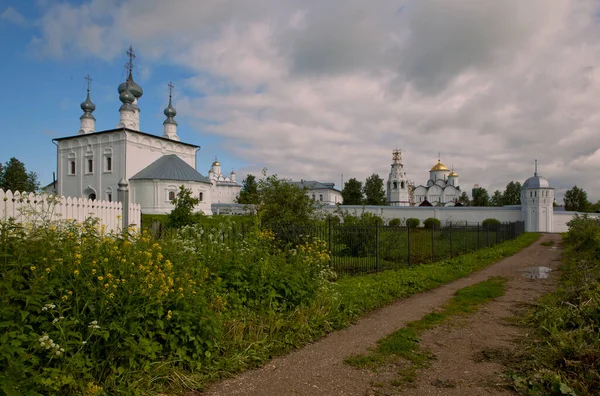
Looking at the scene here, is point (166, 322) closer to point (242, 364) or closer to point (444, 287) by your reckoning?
point (242, 364)

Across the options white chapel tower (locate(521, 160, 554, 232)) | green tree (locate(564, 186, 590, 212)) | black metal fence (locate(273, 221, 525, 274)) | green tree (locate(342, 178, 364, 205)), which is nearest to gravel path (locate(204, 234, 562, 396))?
black metal fence (locate(273, 221, 525, 274))

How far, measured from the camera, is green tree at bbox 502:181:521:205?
227 feet

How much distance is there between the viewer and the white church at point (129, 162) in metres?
39.3

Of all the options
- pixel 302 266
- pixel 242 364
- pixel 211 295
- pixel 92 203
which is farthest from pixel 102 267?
pixel 92 203

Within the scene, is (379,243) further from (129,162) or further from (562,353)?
(129,162)

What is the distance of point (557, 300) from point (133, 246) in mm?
6061

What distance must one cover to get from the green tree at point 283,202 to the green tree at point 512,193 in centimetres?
6365

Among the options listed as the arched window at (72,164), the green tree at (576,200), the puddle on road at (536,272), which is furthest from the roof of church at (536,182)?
the arched window at (72,164)

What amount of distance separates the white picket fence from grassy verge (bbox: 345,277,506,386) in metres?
4.70

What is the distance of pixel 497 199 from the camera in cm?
7588

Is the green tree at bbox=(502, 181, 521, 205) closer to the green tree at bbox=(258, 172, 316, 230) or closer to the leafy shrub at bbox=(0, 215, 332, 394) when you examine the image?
the green tree at bbox=(258, 172, 316, 230)

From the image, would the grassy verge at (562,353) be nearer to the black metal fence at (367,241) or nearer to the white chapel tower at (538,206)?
the black metal fence at (367,241)

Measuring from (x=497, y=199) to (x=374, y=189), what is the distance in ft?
88.8

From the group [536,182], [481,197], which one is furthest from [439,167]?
[536,182]
